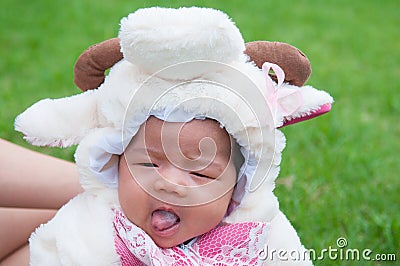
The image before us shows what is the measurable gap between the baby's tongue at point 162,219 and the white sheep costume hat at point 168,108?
12 centimetres

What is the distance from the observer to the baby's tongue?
Result: 1215 mm

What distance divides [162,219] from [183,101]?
0.77 feet

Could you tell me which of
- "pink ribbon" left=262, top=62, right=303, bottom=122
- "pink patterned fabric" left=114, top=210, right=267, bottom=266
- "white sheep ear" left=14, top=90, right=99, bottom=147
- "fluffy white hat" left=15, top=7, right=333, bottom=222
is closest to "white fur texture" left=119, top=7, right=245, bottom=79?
"fluffy white hat" left=15, top=7, right=333, bottom=222

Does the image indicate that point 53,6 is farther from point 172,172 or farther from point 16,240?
point 172,172

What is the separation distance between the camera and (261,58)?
132cm

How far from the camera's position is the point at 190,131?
1189 mm

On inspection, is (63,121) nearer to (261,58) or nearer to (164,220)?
(164,220)

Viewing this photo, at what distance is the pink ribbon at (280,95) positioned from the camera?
1.26 meters

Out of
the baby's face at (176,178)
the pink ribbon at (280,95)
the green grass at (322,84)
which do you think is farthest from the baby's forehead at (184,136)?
the green grass at (322,84)

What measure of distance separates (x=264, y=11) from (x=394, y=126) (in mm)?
2072

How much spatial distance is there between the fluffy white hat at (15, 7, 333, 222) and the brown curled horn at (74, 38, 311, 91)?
2cm

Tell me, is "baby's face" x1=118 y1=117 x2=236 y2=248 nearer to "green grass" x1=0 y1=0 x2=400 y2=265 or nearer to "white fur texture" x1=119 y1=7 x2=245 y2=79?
"white fur texture" x1=119 y1=7 x2=245 y2=79

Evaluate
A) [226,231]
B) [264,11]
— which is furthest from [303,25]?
[226,231]

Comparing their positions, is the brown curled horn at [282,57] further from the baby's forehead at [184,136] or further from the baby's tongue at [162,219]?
the baby's tongue at [162,219]
